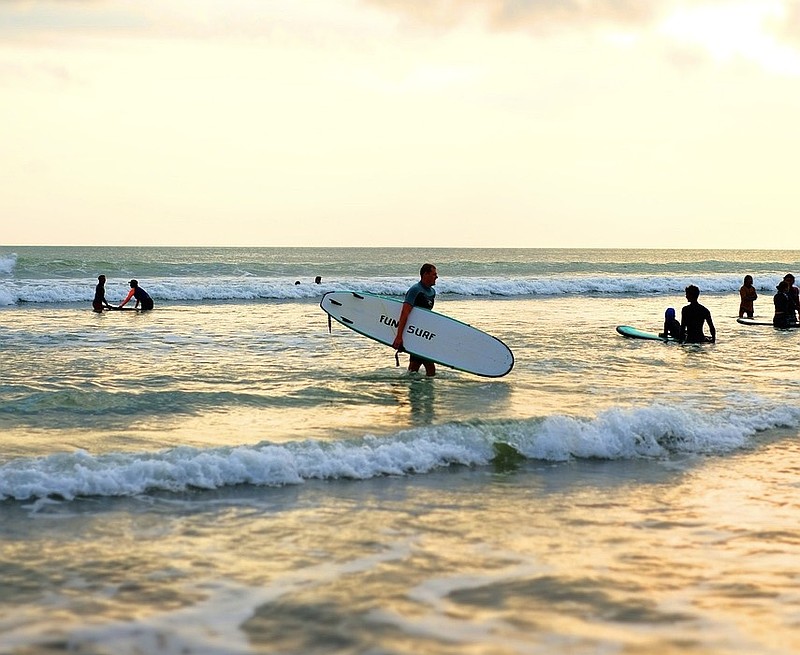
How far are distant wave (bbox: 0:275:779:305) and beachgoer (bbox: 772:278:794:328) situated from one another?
22.1m

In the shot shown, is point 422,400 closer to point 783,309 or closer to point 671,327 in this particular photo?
point 671,327

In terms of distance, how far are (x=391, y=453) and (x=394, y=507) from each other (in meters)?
1.42

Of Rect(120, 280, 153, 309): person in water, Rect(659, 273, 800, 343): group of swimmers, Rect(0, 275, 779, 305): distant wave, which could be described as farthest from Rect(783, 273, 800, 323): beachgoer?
Rect(0, 275, 779, 305): distant wave

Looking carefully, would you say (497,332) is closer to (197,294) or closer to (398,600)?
(398,600)

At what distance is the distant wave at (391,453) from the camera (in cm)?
739

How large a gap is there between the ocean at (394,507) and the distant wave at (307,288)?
22.5m

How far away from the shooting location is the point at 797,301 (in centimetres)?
2219

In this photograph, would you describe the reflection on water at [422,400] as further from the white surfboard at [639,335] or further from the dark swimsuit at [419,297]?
the white surfboard at [639,335]

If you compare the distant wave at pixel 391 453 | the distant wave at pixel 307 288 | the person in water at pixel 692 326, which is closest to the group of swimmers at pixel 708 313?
the person in water at pixel 692 326

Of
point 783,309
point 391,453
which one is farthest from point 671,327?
point 391,453

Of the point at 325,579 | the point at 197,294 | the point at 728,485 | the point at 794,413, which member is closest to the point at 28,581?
the point at 325,579

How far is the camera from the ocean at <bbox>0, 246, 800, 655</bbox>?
473 cm

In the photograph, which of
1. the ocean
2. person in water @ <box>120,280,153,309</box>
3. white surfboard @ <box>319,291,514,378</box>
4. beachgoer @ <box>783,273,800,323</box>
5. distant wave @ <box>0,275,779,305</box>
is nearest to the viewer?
the ocean

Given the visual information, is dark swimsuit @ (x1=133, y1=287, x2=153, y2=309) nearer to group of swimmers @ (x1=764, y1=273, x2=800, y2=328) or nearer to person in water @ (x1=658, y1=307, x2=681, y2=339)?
person in water @ (x1=658, y1=307, x2=681, y2=339)
